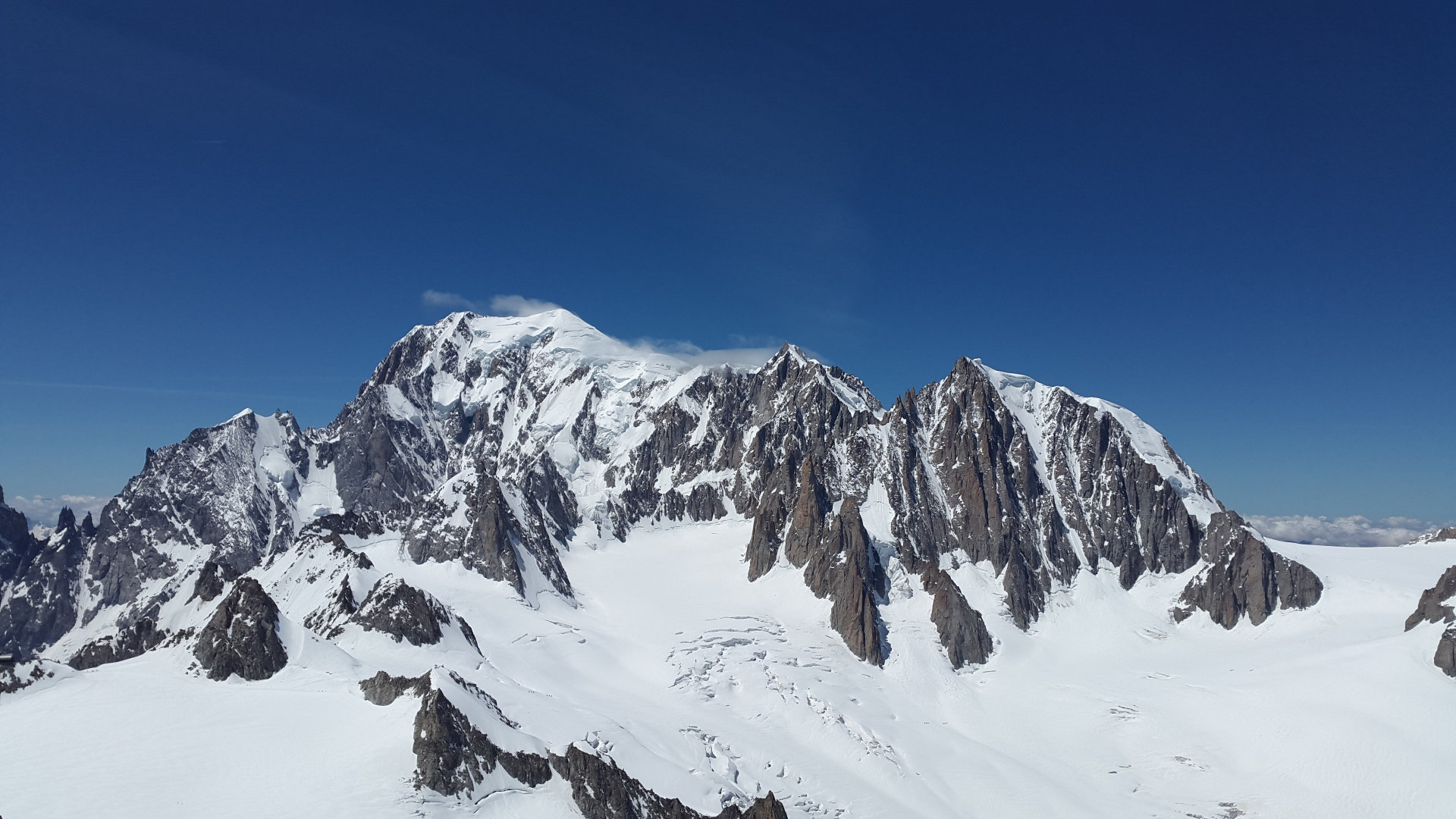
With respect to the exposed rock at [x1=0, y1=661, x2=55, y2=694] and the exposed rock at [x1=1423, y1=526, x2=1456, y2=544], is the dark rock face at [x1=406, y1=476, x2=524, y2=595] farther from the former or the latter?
the exposed rock at [x1=1423, y1=526, x2=1456, y2=544]

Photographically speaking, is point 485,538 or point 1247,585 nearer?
point 1247,585

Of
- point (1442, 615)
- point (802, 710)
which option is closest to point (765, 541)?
point (802, 710)

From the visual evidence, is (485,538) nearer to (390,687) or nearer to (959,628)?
(390,687)

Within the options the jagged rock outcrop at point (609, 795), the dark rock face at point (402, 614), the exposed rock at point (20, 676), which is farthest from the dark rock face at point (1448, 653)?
the exposed rock at point (20, 676)

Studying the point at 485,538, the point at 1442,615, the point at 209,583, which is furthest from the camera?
the point at 485,538

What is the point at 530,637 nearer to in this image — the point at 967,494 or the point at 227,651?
the point at 227,651

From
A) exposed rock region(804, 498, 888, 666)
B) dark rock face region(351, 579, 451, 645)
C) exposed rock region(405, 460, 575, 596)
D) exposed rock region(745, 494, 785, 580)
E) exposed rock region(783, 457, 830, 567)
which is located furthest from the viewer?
exposed rock region(745, 494, 785, 580)

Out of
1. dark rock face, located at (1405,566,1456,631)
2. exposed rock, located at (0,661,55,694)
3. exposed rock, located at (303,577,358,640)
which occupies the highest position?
dark rock face, located at (1405,566,1456,631)

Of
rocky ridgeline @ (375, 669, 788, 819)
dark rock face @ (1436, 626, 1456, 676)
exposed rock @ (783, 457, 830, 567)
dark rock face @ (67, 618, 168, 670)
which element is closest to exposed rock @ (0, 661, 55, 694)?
rocky ridgeline @ (375, 669, 788, 819)
